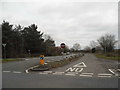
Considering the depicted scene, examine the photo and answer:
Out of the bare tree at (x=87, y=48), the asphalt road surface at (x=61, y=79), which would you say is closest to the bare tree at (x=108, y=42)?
the bare tree at (x=87, y=48)

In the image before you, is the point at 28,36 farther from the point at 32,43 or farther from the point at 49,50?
the point at 49,50

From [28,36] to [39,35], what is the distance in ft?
14.7

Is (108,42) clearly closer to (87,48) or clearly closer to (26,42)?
(26,42)

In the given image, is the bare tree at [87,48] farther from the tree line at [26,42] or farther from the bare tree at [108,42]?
the tree line at [26,42]

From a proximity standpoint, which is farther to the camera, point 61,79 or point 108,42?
point 108,42

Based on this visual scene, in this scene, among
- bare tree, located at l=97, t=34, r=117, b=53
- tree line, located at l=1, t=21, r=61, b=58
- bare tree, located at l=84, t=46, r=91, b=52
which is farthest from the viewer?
bare tree, located at l=84, t=46, r=91, b=52

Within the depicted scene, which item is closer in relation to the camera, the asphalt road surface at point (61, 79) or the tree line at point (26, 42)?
the asphalt road surface at point (61, 79)

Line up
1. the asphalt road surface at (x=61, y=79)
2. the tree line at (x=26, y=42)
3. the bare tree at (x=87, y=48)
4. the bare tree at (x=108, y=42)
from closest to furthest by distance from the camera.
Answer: the asphalt road surface at (x=61, y=79) → the tree line at (x=26, y=42) → the bare tree at (x=108, y=42) → the bare tree at (x=87, y=48)

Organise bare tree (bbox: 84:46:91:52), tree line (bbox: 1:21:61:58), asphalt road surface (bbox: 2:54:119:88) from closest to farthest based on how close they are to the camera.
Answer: asphalt road surface (bbox: 2:54:119:88), tree line (bbox: 1:21:61:58), bare tree (bbox: 84:46:91:52)

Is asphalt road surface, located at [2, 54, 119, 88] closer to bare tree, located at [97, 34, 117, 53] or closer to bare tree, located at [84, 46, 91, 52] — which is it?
bare tree, located at [97, 34, 117, 53]

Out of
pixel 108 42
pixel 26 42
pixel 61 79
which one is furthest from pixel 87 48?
pixel 61 79

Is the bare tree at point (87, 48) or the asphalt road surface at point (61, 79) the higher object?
the asphalt road surface at point (61, 79)

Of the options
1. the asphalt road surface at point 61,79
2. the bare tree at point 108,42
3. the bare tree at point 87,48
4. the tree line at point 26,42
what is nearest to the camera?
the asphalt road surface at point 61,79

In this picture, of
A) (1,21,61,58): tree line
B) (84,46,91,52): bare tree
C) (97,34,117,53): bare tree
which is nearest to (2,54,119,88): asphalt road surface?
(1,21,61,58): tree line
